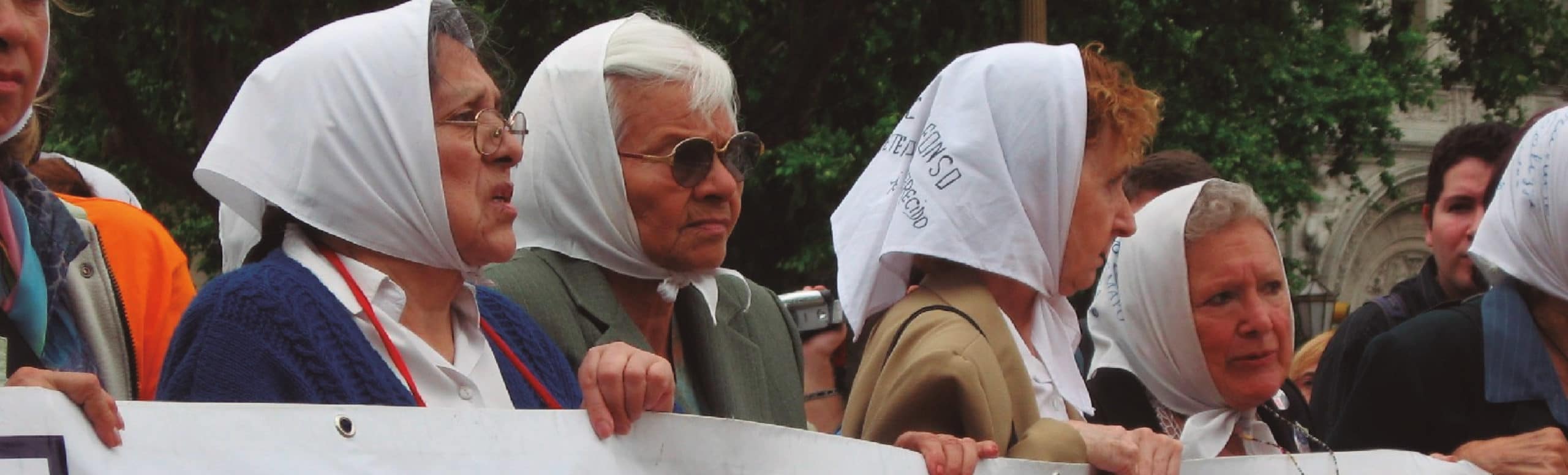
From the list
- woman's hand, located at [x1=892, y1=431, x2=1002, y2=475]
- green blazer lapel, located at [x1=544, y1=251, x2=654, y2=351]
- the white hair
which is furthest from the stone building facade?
woman's hand, located at [x1=892, y1=431, x2=1002, y2=475]

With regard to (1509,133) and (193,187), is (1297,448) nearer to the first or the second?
(1509,133)

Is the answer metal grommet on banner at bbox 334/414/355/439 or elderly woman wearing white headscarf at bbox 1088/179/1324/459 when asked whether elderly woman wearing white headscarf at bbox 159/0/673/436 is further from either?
elderly woman wearing white headscarf at bbox 1088/179/1324/459

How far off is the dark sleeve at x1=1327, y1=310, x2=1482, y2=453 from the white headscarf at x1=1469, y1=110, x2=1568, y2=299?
25 centimetres

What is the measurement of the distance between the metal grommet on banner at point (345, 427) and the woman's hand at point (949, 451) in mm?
921

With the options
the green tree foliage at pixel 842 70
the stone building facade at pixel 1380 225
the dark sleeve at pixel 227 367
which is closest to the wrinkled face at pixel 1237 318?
the dark sleeve at pixel 227 367

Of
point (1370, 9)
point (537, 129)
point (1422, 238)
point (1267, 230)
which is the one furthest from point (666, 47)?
point (1422, 238)

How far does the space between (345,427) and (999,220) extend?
1.55 metres

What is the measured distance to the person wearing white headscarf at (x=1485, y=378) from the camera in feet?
13.7

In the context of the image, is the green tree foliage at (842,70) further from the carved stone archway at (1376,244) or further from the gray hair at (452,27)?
the carved stone archway at (1376,244)

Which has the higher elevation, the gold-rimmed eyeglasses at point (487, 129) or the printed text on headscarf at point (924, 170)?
the gold-rimmed eyeglasses at point (487, 129)

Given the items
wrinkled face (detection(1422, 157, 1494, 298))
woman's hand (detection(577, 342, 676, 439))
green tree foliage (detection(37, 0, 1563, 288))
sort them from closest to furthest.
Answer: woman's hand (detection(577, 342, 676, 439))
wrinkled face (detection(1422, 157, 1494, 298))
green tree foliage (detection(37, 0, 1563, 288))

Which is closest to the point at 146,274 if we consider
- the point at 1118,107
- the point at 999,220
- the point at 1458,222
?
the point at 999,220

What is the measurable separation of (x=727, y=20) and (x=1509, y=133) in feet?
24.5

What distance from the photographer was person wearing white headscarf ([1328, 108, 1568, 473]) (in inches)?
165
